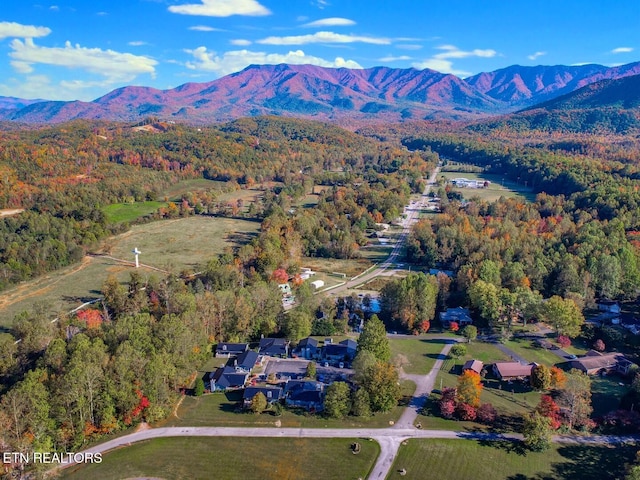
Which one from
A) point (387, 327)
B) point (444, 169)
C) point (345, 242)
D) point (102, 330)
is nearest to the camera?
point (102, 330)

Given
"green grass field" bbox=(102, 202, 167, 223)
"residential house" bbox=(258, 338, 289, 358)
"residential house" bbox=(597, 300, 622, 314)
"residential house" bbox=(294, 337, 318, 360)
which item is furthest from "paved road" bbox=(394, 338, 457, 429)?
"green grass field" bbox=(102, 202, 167, 223)

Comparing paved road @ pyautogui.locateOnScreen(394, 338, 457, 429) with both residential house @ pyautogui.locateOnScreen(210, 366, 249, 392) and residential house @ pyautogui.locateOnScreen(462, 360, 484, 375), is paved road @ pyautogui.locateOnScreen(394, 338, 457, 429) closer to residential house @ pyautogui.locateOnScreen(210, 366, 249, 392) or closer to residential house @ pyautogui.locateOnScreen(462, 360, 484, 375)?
residential house @ pyautogui.locateOnScreen(462, 360, 484, 375)

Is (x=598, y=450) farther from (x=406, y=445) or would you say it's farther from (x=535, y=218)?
(x=535, y=218)

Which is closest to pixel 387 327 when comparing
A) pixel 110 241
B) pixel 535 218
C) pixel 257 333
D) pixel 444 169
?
pixel 257 333

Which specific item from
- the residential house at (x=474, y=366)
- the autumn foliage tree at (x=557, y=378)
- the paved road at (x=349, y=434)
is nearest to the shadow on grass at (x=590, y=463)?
the paved road at (x=349, y=434)

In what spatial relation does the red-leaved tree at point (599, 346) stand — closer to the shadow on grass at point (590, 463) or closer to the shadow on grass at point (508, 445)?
the shadow on grass at point (590, 463)

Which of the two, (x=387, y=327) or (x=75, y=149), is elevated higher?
(x=75, y=149)

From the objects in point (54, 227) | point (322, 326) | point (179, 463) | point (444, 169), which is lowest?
point (179, 463)

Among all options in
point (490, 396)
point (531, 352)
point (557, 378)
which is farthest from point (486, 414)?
point (531, 352)
